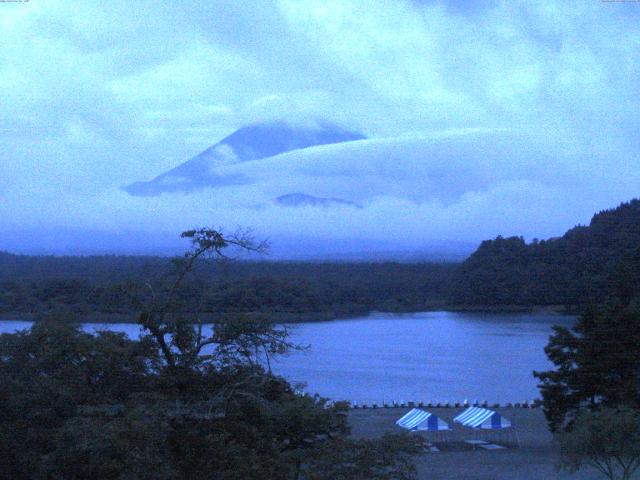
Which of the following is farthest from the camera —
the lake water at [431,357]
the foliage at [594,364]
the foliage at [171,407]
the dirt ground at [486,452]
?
the lake water at [431,357]

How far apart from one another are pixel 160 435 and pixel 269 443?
2.61 feet

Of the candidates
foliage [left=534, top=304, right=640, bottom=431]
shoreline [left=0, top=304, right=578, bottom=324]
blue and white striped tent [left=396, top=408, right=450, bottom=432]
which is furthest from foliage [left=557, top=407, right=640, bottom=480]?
blue and white striped tent [left=396, top=408, right=450, bottom=432]

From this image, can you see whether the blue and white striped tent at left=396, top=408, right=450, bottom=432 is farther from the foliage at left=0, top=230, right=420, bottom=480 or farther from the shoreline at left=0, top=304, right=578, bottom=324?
the foliage at left=0, top=230, right=420, bottom=480

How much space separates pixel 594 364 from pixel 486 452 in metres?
2.20

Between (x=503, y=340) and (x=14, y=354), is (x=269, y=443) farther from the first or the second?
(x=503, y=340)

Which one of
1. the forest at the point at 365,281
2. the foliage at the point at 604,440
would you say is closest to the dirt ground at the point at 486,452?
the foliage at the point at 604,440

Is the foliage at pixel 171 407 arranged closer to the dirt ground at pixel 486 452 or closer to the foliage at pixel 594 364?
the dirt ground at pixel 486 452

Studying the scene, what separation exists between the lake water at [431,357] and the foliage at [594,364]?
177 inches

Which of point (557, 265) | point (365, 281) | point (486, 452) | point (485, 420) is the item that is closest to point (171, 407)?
point (486, 452)

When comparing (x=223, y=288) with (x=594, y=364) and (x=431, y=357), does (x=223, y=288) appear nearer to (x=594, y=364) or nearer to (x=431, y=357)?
(x=594, y=364)

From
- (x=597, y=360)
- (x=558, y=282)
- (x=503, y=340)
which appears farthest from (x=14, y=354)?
(x=503, y=340)

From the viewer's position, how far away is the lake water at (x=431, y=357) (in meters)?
17.1

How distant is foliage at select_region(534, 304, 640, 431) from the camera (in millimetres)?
12445

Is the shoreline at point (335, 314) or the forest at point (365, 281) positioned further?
the forest at point (365, 281)
